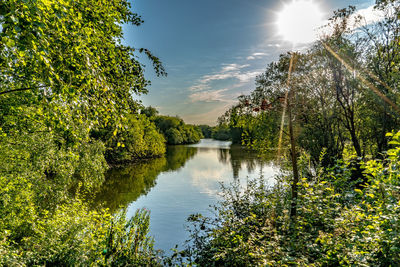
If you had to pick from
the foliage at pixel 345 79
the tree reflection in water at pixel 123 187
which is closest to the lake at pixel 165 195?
the tree reflection in water at pixel 123 187

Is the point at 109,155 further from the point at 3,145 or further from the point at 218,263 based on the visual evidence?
the point at 218,263

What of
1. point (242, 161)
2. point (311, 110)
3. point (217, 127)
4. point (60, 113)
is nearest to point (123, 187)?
point (217, 127)

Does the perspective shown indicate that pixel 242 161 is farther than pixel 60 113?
Yes

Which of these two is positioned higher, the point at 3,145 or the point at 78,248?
the point at 3,145

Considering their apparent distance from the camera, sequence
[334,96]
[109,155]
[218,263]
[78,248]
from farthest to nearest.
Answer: [109,155], [334,96], [218,263], [78,248]

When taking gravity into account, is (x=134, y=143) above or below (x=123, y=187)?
above

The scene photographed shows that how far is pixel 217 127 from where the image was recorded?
34.0 ft

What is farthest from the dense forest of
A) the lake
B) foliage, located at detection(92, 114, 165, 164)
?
foliage, located at detection(92, 114, 165, 164)

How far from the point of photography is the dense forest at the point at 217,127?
3287 mm

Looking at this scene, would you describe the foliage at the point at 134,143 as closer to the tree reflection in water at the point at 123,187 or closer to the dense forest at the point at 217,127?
the tree reflection in water at the point at 123,187

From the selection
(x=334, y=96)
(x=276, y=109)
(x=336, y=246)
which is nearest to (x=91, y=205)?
(x=276, y=109)

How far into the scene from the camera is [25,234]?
7391 mm

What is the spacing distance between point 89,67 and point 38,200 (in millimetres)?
9536

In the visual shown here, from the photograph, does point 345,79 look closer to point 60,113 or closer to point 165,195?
point 60,113
